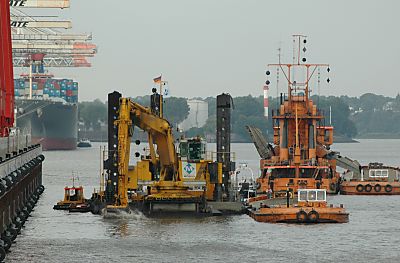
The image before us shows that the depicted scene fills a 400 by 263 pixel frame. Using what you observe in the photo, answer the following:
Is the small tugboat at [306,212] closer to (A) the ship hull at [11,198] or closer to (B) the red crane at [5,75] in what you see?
(A) the ship hull at [11,198]

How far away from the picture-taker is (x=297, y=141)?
83375mm

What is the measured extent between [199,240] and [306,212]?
7.53m

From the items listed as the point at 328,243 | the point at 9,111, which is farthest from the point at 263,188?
the point at 328,243

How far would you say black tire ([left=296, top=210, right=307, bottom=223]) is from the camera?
2239 inches

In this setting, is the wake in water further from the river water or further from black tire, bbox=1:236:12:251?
black tire, bbox=1:236:12:251

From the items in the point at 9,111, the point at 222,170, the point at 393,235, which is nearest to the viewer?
the point at 393,235

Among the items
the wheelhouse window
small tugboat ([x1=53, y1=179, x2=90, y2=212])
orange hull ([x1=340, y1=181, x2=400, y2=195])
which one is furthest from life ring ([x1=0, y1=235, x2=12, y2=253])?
the wheelhouse window

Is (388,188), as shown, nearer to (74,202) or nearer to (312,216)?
(74,202)

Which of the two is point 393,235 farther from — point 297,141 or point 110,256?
point 297,141

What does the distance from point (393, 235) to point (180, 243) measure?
11103 millimetres

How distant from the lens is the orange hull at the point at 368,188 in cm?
8594

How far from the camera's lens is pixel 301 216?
57.0 metres

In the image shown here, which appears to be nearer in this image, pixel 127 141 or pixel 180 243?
pixel 180 243

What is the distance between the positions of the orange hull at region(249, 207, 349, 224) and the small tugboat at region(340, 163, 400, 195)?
27503mm
